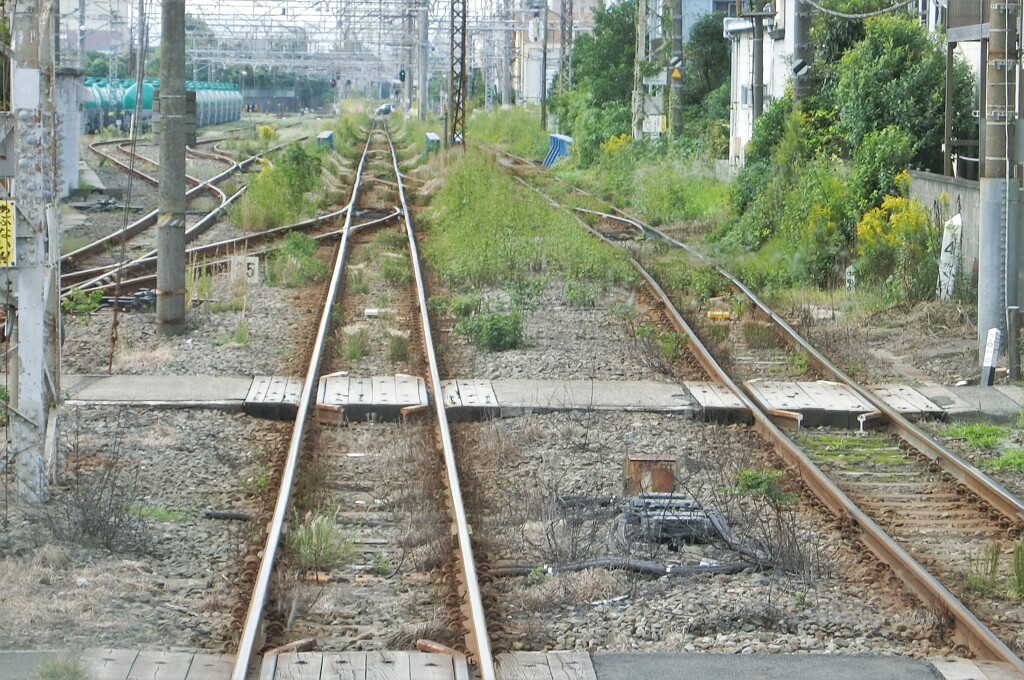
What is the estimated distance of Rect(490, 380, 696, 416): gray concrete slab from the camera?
11.1 meters

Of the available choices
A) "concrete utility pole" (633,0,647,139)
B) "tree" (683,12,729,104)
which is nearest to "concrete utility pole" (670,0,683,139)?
"concrete utility pole" (633,0,647,139)

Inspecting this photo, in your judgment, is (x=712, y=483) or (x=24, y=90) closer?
(x=24, y=90)

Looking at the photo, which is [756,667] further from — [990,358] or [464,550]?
[990,358]

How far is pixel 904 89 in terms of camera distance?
19469 millimetres

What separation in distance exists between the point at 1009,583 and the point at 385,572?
3.07m

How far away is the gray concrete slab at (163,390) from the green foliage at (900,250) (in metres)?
7.67

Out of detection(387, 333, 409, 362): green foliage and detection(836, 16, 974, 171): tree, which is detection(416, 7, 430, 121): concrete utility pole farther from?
detection(387, 333, 409, 362): green foliage

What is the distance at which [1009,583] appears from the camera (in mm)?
7203

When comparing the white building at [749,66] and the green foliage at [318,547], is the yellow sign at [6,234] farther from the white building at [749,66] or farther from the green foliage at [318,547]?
the white building at [749,66]

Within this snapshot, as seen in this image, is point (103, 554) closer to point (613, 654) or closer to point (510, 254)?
point (613, 654)

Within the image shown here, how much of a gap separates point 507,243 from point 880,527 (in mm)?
12265

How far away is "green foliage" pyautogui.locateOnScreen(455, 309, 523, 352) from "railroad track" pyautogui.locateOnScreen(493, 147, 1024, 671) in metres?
2.04

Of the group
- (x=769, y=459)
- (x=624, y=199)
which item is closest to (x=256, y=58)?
(x=624, y=199)

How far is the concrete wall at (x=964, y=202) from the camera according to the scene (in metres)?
15.4
